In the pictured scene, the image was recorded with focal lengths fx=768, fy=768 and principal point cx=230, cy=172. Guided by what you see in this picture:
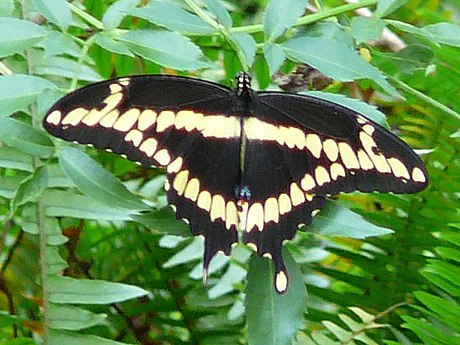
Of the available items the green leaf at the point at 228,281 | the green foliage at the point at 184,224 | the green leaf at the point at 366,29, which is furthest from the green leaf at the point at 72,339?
the green leaf at the point at 366,29

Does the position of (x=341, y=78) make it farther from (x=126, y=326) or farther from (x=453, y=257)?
(x=126, y=326)

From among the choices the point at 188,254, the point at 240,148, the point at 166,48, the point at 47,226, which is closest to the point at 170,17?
the point at 166,48

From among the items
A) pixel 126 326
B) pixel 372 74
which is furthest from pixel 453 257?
pixel 126 326

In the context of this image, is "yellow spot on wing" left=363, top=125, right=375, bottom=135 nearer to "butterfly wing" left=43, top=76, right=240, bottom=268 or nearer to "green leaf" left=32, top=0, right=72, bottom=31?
"butterfly wing" left=43, top=76, right=240, bottom=268

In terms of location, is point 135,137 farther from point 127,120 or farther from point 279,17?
point 279,17

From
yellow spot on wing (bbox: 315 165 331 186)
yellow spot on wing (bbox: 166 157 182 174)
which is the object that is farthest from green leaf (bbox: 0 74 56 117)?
yellow spot on wing (bbox: 315 165 331 186)

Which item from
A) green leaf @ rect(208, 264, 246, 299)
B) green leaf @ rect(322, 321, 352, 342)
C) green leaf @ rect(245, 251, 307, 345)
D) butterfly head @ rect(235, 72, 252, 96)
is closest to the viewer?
green leaf @ rect(245, 251, 307, 345)
